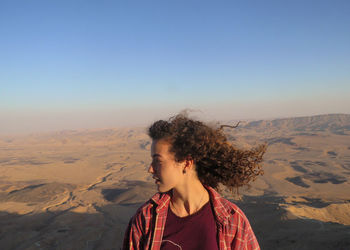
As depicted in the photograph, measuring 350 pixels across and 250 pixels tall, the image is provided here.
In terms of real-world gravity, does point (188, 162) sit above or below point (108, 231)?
above

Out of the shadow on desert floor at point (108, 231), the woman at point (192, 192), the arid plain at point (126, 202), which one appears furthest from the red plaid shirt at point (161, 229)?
the shadow on desert floor at point (108, 231)

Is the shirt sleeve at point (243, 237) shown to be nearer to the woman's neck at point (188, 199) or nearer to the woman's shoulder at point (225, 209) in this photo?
the woman's shoulder at point (225, 209)

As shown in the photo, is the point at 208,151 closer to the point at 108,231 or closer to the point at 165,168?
the point at 165,168

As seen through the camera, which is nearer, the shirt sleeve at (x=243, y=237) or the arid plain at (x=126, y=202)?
the shirt sleeve at (x=243, y=237)

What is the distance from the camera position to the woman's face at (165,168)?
186cm

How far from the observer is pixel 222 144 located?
6.85ft

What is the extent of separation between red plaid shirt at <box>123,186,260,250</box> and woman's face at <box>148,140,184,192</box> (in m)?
0.13

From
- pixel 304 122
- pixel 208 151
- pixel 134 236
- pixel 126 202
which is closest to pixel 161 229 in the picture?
pixel 134 236

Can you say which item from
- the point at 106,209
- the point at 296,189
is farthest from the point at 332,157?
the point at 106,209

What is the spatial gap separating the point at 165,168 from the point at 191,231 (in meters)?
0.46

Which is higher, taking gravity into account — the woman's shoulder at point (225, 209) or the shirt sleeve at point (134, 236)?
the woman's shoulder at point (225, 209)

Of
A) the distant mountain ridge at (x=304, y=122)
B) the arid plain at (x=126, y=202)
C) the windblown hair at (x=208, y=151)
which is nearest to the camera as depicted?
the windblown hair at (x=208, y=151)

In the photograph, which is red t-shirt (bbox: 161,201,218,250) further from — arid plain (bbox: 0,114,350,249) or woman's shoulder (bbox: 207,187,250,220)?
arid plain (bbox: 0,114,350,249)

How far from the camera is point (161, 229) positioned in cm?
174
